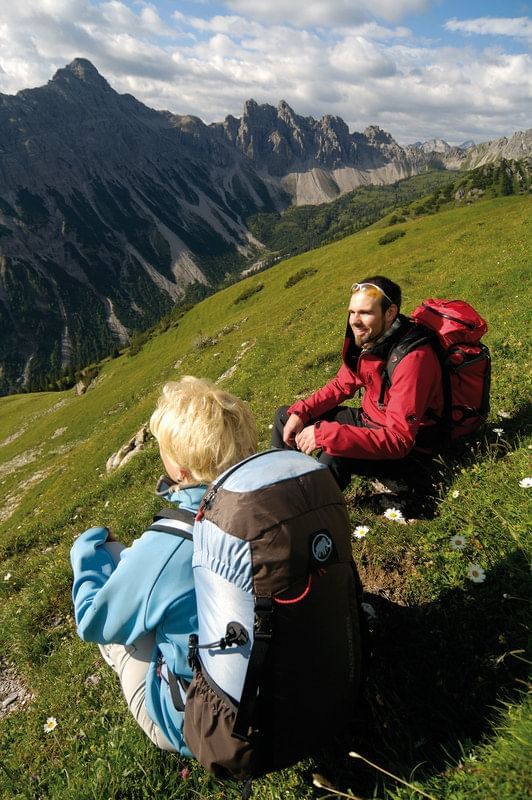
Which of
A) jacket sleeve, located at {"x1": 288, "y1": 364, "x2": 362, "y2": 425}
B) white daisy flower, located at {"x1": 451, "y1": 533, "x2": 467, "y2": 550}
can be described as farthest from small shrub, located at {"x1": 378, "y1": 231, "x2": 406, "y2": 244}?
white daisy flower, located at {"x1": 451, "y1": 533, "x2": 467, "y2": 550}


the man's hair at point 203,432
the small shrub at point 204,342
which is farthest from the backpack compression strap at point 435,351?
the small shrub at point 204,342

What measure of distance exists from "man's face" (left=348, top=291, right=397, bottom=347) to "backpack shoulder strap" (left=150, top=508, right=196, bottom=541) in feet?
11.3

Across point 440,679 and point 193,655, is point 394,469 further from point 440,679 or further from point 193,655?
point 193,655

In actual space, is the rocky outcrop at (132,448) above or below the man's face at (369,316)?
below

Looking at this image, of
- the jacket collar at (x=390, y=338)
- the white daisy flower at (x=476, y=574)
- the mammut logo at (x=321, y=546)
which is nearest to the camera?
the mammut logo at (x=321, y=546)

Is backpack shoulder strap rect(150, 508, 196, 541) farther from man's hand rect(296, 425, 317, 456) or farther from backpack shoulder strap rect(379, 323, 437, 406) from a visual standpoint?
backpack shoulder strap rect(379, 323, 437, 406)

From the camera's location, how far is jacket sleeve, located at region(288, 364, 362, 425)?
7000mm

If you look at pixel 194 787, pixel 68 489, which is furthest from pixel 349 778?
pixel 68 489

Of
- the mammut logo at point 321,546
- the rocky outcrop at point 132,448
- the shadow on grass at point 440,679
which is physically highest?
the mammut logo at point 321,546

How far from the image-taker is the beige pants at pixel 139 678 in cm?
391

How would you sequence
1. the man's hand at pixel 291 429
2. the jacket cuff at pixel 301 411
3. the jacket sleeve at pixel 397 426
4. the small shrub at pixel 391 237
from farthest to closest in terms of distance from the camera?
1. the small shrub at pixel 391 237
2. the jacket cuff at pixel 301 411
3. the man's hand at pixel 291 429
4. the jacket sleeve at pixel 397 426

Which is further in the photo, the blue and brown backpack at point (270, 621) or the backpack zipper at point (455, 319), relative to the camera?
the backpack zipper at point (455, 319)

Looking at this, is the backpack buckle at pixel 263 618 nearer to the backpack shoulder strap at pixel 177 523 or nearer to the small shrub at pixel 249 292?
the backpack shoulder strap at pixel 177 523

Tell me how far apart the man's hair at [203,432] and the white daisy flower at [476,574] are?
248cm
